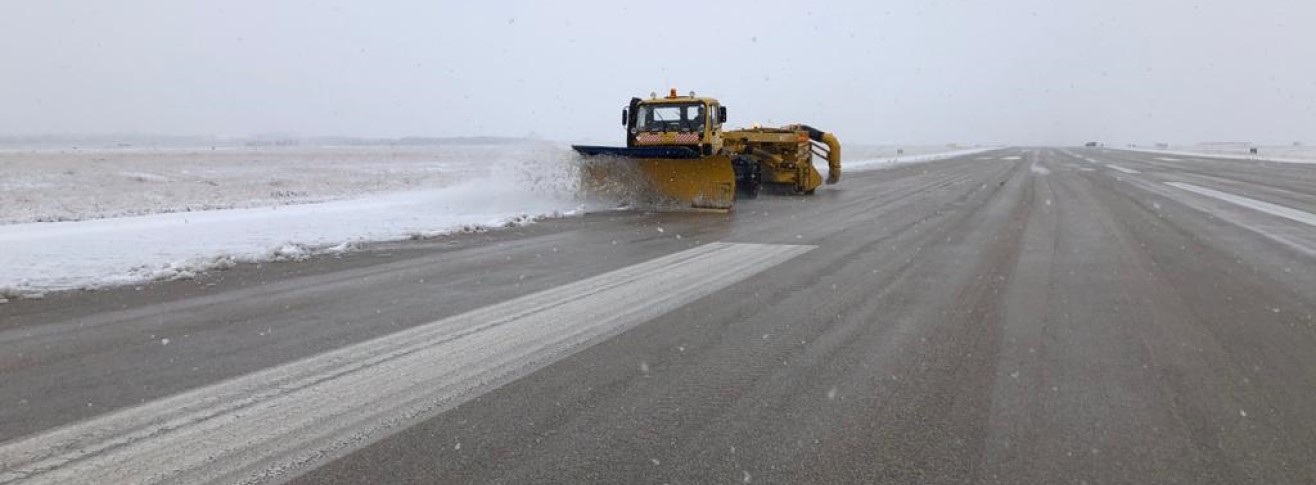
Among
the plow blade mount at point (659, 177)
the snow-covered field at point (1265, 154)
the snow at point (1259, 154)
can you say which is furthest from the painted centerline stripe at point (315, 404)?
the snow-covered field at point (1265, 154)

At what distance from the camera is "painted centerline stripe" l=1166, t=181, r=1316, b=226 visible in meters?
12.8

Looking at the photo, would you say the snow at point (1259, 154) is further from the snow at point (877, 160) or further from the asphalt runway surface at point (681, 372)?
the asphalt runway surface at point (681, 372)

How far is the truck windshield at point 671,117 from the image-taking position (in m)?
16.4

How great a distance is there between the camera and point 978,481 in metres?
2.76

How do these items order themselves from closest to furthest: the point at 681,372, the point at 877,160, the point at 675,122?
the point at 681,372
the point at 675,122
the point at 877,160

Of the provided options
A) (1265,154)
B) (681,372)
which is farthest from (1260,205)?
(1265,154)

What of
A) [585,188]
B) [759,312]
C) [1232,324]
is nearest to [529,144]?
[585,188]

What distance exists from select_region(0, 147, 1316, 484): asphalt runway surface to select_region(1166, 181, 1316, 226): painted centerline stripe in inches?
266

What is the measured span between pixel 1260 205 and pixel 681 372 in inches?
661

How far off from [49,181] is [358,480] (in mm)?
34390

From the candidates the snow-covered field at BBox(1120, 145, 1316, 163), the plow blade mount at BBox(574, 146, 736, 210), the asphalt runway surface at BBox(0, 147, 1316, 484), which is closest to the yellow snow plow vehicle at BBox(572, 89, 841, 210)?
the plow blade mount at BBox(574, 146, 736, 210)

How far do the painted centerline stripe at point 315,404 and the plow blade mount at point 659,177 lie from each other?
9450mm

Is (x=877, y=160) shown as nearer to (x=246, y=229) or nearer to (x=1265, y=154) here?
(x=246, y=229)

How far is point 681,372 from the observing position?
4.06 m
